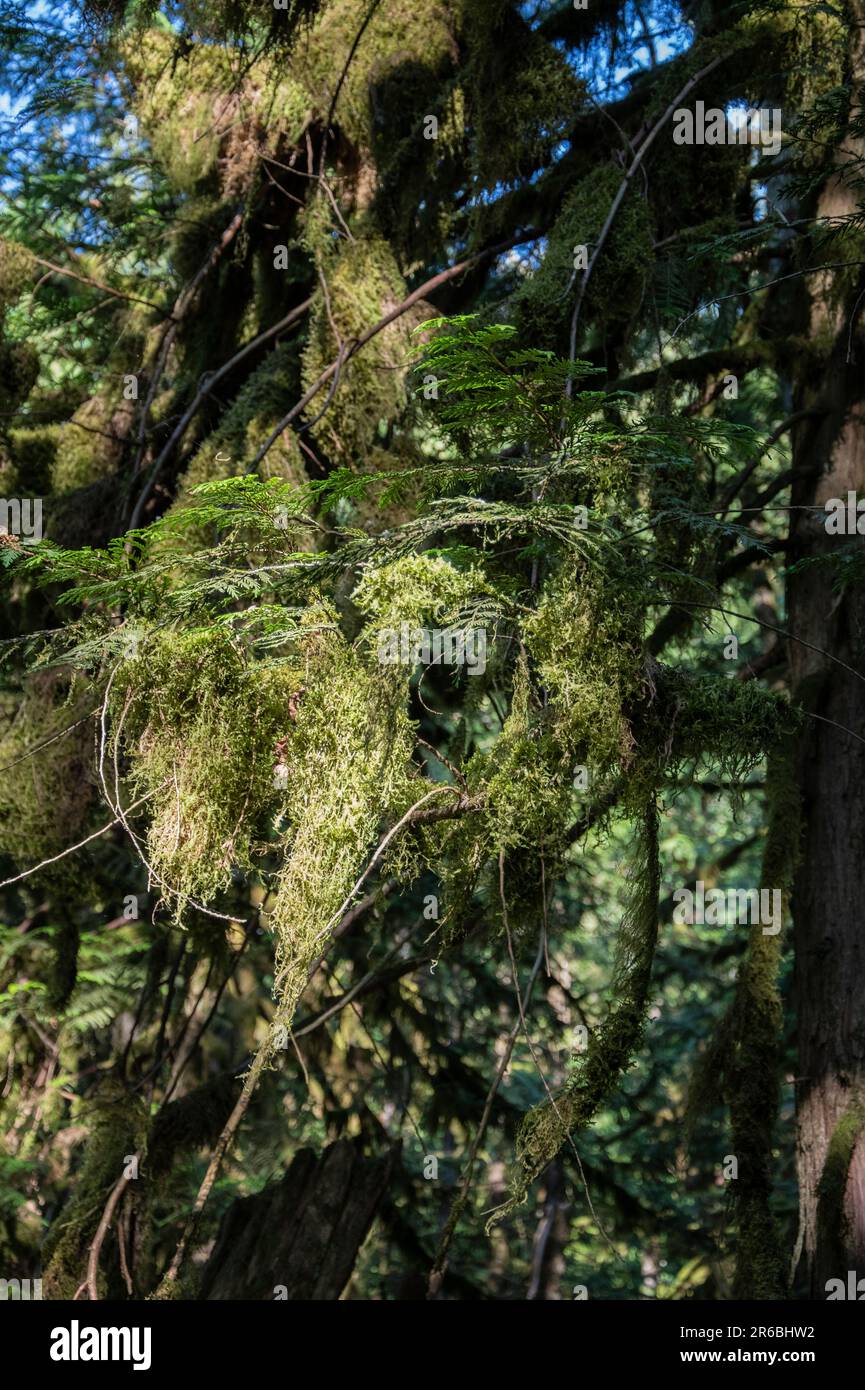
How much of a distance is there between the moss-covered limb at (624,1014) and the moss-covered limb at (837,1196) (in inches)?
52.1

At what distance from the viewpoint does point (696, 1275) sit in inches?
425

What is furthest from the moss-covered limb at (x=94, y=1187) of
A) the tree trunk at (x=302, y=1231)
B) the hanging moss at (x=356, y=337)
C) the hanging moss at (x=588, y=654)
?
the hanging moss at (x=588, y=654)

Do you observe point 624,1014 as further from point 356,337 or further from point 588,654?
point 356,337

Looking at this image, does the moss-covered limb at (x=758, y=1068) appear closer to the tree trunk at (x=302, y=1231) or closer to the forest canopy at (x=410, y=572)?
the forest canopy at (x=410, y=572)

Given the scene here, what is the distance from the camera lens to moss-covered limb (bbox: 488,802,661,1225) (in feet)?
10.5

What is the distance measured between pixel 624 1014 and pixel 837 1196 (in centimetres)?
148

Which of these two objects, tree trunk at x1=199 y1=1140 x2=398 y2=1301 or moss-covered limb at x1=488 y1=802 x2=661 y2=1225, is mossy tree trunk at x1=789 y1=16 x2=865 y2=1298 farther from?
tree trunk at x1=199 y1=1140 x2=398 y2=1301

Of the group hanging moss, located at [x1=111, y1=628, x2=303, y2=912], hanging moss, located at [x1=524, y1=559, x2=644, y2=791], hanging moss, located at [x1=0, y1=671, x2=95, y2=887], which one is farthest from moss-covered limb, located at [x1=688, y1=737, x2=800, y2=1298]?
hanging moss, located at [x1=0, y1=671, x2=95, y2=887]

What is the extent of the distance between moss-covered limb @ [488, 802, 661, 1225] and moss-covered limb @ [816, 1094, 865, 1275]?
1.32 m

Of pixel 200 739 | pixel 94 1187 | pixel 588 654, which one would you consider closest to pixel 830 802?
pixel 588 654

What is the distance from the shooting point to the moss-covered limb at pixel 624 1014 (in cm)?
321

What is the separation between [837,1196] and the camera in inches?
163
